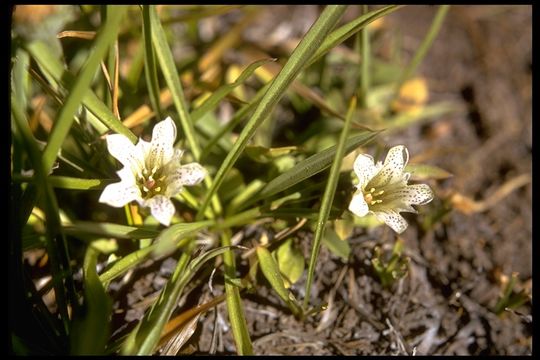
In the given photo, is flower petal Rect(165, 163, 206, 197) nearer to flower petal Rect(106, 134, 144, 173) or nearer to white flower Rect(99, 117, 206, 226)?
white flower Rect(99, 117, 206, 226)

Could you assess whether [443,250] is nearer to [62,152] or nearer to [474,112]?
[474,112]

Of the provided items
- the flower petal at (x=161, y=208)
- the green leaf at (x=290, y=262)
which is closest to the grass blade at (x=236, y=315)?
the green leaf at (x=290, y=262)

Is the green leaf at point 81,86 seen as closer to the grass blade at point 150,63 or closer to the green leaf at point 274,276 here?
the grass blade at point 150,63

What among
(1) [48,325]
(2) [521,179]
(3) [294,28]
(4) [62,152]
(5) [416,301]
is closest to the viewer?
(1) [48,325]

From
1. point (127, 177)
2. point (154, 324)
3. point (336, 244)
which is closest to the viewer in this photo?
point (154, 324)

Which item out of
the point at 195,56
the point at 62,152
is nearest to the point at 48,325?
the point at 62,152

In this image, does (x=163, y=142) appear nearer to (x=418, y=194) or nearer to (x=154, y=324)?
(x=154, y=324)

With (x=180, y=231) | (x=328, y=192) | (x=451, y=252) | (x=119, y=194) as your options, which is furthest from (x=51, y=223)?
(x=451, y=252)
